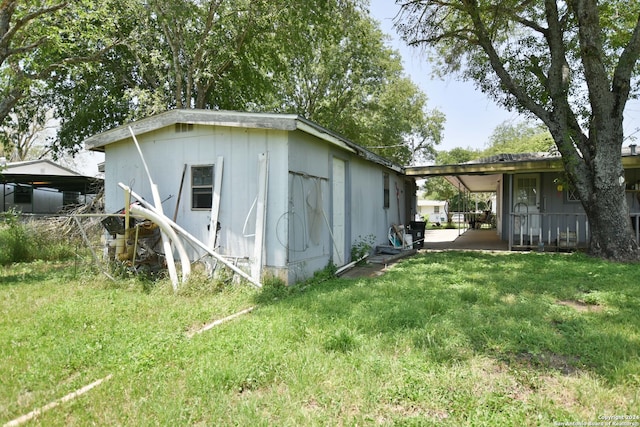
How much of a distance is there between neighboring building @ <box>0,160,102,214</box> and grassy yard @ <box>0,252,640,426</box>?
11987 millimetres

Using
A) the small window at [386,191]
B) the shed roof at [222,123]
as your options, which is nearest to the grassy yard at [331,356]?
the shed roof at [222,123]

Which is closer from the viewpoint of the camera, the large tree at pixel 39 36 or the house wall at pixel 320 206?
the house wall at pixel 320 206

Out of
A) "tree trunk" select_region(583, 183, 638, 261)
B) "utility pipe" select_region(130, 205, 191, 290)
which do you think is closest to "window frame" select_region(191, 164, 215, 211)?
"utility pipe" select_region(130, 205, 191, 290)

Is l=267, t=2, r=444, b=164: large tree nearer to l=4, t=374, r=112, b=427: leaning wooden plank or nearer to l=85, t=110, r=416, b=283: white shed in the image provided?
l=85, t=110, r=416, b=283: white shed

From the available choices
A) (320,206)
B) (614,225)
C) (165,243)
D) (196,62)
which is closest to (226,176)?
(165,243)

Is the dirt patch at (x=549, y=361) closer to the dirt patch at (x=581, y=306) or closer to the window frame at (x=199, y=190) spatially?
the dirt patch at (x=581, y=306)

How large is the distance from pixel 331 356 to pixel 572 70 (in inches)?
442

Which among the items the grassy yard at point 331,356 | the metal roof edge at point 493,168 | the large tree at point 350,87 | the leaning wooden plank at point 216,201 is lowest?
the grassy yard at point 331,356

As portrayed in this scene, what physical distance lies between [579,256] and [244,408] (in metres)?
9.32

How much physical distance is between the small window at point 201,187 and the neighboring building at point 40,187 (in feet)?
32.6

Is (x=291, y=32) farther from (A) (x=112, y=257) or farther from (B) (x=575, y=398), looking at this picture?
(B) (x=575, y=398)

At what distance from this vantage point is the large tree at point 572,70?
27.9 ft

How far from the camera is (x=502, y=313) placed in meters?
4.52

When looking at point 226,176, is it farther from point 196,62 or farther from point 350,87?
point 350,87
